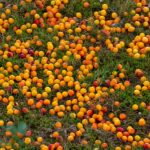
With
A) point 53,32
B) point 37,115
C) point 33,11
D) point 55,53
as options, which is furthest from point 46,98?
point 33,11

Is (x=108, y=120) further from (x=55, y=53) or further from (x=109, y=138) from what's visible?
(x=55, y=53)

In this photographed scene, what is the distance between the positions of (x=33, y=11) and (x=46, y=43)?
19.5 inches

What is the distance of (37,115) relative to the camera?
14.4 feet

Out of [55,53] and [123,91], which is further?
[55,53]

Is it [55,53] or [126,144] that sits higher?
A: [55,53]

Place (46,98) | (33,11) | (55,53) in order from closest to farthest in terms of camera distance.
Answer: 1. (46,98)
2. (55,53)
3. (33,11)

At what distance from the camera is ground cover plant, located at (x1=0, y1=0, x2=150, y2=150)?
167 inches

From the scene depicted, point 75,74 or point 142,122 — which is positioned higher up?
point 75,74

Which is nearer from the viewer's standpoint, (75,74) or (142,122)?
(142,122)

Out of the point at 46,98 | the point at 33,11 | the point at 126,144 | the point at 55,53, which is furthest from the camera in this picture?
the point at 33,11

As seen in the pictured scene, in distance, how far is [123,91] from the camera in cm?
459

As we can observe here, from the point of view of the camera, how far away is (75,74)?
15.6 feet

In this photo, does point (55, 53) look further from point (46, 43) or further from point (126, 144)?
point (126, 144)

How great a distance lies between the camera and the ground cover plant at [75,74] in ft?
13.9
